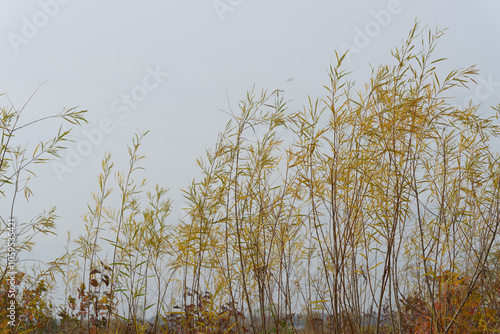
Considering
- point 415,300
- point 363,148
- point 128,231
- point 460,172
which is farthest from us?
point 415,300

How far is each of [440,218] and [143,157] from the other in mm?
2342

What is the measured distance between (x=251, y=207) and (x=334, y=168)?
624 millimetres

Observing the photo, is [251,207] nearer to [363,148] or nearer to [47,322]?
[363,148]

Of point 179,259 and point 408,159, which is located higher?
point 408,159

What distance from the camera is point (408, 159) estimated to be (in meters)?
2.38

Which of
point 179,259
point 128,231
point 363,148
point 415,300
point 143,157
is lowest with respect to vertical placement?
point 415,300

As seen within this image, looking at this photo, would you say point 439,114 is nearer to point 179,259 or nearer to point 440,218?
point 440,218

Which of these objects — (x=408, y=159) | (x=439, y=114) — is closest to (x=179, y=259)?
(x=408, y=159)

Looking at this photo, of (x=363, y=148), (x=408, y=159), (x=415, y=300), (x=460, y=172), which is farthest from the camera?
(x=415, y=300)

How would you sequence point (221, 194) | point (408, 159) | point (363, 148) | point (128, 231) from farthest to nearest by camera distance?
point (128, 231), point (221, 194), point (363, 148), point (408, 159)

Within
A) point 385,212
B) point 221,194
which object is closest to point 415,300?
point 385,212

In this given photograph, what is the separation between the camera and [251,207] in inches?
110

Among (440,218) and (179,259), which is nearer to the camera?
(440,218)

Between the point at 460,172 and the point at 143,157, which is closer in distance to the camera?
the point at 460,172
